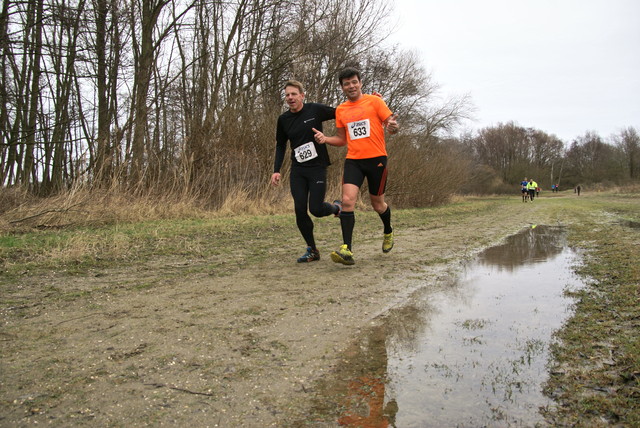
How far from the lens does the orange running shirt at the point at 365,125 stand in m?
5.30

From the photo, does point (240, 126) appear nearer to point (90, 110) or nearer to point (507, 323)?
point (90, 110)

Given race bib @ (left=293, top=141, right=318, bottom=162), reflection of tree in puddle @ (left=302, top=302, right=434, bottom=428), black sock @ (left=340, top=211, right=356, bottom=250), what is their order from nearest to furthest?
reflection of tree in puddle @ (left=302, top=302, right=434, bottom=428), black sock @ (left=340, top=211, right=356, bottom=250), race bib @ (left=293, top=141, right=318, bottom=162)

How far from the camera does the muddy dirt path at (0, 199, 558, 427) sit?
1.86 m

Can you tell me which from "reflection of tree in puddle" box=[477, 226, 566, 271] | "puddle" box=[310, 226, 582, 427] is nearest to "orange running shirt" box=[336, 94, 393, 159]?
"reflection of tree in puddle" box=[477, 226, 566, 271]

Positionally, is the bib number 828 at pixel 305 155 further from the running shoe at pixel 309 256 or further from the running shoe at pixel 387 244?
the running shoe at pixel 387 244

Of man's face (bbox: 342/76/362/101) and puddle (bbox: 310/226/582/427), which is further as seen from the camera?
man's face (bbox: 342/76/362/101)

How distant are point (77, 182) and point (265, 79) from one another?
10.1 meters

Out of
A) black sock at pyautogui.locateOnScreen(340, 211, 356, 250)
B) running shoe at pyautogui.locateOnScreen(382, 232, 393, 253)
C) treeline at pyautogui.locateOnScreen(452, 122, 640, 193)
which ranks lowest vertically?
running shoe at pyautogui.locateOnScreen(382, 232, 393, 253)

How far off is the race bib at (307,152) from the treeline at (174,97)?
5478mm

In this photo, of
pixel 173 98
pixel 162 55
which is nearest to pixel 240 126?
pixel 173 98

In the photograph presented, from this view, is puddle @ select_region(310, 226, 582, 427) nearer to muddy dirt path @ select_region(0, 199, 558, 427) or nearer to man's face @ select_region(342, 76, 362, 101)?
muddy dirt path @ select_region(0, 199, 558, 427)

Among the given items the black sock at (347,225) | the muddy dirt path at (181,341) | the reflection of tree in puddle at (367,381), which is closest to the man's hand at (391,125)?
the black sock at (347,225)

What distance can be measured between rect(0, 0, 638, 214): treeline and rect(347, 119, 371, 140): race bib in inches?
234

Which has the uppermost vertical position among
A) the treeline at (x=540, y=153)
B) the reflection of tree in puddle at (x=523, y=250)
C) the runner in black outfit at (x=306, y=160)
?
the treeline at (x=540, y=153)
